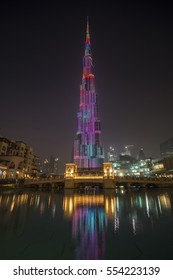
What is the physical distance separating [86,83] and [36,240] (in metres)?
176

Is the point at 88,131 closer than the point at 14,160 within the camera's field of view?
No

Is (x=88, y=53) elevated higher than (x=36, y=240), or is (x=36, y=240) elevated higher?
(x=88, y=53)

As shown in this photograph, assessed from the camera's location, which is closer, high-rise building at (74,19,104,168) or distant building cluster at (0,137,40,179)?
distant building cluster at (0,137,40,179)

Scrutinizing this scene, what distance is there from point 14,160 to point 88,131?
94.8 metres

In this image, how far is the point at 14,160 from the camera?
6988 centimetres

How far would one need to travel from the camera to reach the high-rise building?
490ft

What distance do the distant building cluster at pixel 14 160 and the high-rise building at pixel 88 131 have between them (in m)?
67.7

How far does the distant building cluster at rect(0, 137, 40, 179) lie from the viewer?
65750 millimetres

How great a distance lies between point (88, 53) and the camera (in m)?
183

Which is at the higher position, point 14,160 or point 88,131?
point 88,131

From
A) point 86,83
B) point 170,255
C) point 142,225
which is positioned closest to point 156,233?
point 142,225

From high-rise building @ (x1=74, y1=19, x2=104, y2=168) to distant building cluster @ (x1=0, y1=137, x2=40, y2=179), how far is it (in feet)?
222

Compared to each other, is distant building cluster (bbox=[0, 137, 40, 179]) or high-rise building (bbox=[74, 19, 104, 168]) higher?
high-rise building (bbox=[74, 19, 104, 168])
